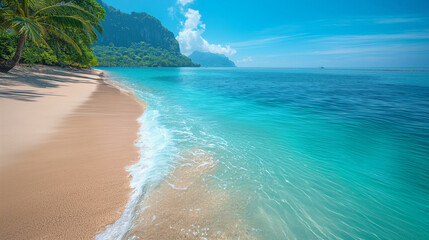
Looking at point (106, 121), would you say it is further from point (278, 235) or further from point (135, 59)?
point (135, 59)

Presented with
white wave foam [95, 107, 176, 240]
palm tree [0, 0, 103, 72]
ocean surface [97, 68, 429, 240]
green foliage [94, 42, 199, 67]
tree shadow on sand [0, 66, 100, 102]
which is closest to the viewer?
white wave foam [95, 107, 176, 240]

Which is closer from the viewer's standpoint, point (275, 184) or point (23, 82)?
point (275, 184)

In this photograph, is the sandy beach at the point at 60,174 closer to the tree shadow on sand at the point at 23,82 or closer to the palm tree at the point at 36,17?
the tree shadow on sand at the point at 23,82

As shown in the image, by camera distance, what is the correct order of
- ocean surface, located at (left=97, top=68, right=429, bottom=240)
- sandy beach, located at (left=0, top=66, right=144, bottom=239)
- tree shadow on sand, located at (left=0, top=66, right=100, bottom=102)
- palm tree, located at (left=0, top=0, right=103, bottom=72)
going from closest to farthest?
sandy beach, located at (left=0, top=66, right=144, bottom=239)
ocean surface, located at (left=97, top=68, right=429, bottom=240)
tree shadow on sand, located at (left=0, top=66, right=100, bottom=102)
palm tree, located at (left=0, top=0, right=103, bottom=72)

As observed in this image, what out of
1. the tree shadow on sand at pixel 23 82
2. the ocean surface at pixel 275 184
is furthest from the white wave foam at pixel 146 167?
the tree shadow on sand at pixel 23 82

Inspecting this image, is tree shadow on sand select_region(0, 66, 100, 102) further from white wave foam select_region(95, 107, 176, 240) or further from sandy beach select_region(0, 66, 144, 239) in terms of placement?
white wave foam select_region(95, 107, 176, 240)

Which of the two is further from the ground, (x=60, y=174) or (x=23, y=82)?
(x=23, y=82)

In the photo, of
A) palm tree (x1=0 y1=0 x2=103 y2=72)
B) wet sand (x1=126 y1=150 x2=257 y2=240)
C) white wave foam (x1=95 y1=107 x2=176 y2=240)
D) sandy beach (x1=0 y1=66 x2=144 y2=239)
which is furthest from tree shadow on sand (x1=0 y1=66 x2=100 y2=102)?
wet sand (x1=126 y1=150 x2=257 y2=240)

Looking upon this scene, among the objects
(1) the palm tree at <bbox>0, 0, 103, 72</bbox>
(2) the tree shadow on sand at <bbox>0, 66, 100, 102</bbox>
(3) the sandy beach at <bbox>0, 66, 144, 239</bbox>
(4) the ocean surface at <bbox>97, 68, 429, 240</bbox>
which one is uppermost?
(1) the palm tree at <bbox>0, 0, 103, 72</bbox>

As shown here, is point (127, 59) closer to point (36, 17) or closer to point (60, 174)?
point (36, 17)

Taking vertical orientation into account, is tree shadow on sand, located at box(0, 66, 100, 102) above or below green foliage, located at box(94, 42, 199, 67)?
below

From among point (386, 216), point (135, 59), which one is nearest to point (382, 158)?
point (386, 216)

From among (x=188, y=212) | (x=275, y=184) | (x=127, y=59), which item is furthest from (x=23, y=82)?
(x=127, y=59)

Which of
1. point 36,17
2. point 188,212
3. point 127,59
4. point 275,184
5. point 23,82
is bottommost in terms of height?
point 275,184
